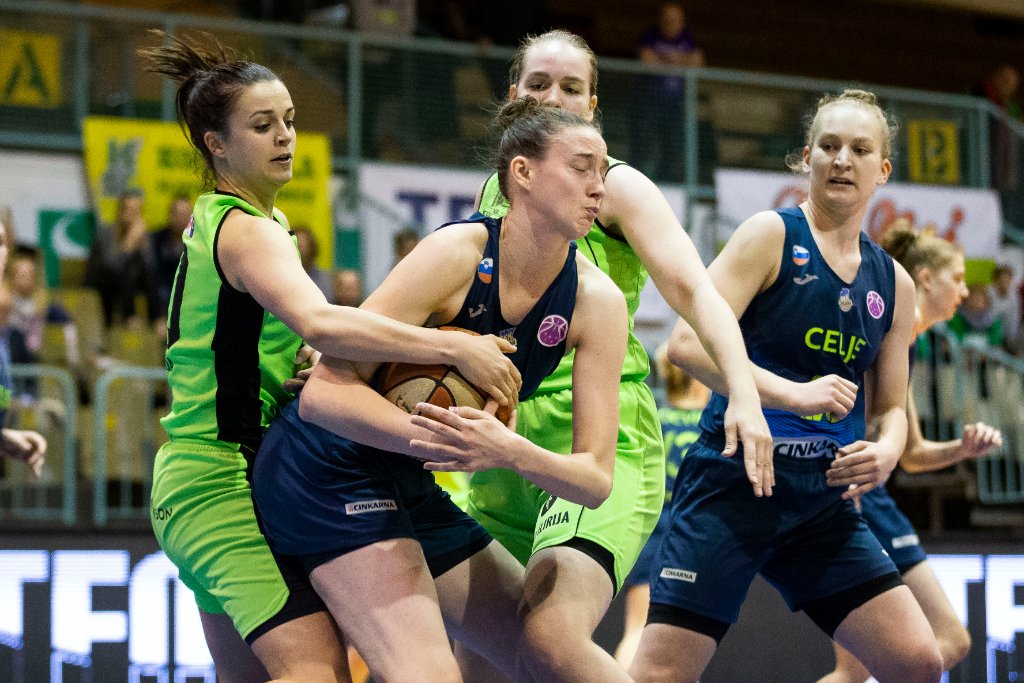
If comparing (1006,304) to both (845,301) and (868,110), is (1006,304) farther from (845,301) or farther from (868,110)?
(845,301)

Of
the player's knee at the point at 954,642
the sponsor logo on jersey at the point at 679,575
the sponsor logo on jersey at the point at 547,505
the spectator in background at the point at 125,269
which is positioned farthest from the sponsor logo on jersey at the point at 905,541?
the spectator in background at the point at 125,269

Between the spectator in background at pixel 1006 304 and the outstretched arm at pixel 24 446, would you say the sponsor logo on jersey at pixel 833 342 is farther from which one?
the spectator in background at pixel 1006 304

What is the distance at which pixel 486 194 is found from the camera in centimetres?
379

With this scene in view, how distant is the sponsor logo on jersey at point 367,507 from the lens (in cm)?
293

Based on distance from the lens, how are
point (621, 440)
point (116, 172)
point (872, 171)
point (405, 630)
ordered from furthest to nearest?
point (116, 172)
point (872, 171)
point (621, 440)
point (405, 630)

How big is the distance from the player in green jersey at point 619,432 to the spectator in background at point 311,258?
4876mm

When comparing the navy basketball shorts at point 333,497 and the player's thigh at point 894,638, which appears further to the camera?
the player's thigh at point 894,638

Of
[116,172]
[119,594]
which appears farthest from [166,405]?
[119,594]

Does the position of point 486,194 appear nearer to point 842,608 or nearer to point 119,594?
point 842,608

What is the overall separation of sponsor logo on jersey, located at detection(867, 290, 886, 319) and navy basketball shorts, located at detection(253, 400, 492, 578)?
1.55 metres

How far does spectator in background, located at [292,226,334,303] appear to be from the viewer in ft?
28.4

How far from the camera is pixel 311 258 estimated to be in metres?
Result: 8.71

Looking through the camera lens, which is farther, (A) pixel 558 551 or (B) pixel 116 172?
(B) pixel 116 172

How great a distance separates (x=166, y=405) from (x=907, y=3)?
10.5 meters
